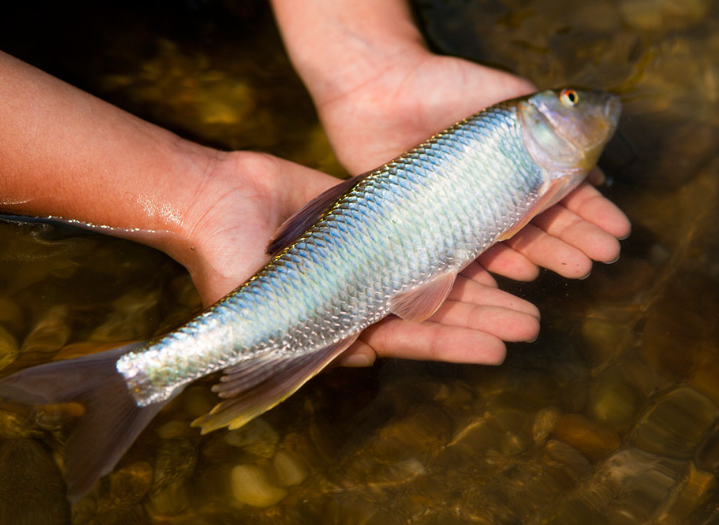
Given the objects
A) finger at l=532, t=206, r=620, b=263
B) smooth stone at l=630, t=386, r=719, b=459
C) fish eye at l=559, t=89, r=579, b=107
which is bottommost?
smooth stone at l=630, t=386, r=719, b=459

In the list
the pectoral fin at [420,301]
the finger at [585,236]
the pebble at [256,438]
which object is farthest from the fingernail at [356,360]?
the finger at [585,236]

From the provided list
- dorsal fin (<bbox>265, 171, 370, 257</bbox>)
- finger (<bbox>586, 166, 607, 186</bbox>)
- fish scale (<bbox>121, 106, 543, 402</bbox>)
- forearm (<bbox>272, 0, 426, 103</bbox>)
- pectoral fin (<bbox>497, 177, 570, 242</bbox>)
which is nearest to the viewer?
fish scale (<bbox>121, 106, 543, 402</bbox>)

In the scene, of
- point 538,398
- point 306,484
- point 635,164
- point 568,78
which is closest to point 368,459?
point 306,484

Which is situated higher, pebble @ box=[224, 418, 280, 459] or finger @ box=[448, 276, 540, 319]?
finger @ box=[448, 276, 540, 319]

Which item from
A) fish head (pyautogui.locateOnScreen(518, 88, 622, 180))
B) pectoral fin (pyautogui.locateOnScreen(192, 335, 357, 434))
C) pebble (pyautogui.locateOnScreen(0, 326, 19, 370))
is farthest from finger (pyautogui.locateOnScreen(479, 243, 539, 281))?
pebble (pyautogui.locateOnScreen(0, 326, 19, 370))

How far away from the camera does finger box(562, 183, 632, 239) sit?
2.83 meters

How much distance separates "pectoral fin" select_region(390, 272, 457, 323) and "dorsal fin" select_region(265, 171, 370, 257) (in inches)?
18.4

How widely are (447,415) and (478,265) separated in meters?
0.72

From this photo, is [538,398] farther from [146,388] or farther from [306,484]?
[146,388]

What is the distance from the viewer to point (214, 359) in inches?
81.7

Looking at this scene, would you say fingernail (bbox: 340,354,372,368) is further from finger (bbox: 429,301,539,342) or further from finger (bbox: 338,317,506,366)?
finger (bbox: 429,301,539,342)

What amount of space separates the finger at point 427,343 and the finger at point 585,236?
2.18 ft

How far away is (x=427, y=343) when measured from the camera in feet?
8.27

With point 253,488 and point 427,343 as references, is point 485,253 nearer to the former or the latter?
point 427,343
